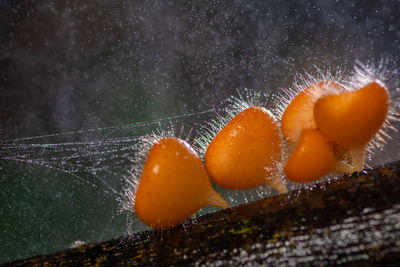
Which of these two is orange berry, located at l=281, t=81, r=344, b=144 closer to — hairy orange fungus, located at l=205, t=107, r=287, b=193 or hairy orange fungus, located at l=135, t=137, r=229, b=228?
hairy orange fungus, located at l=205, t=107, r=287, b=193

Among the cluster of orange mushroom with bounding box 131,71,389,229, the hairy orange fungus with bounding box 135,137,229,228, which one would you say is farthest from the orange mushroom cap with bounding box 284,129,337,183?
the hairy orange fungus with bounding box 135,137,229,228

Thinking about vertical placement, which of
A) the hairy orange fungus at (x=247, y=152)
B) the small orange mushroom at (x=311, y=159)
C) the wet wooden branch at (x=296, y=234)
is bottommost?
the wet wooden branch at (x=296, y=234)

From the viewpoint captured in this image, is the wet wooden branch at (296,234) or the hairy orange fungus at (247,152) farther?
the hairy orange fungus at (247,152)

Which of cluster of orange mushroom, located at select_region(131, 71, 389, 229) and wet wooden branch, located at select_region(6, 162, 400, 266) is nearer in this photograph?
wet wooden branch, located at select_region(6, 162, 400, 266)

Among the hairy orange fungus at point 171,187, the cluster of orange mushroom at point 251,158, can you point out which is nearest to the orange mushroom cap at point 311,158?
the cluster of orange mushroom at point 251,158

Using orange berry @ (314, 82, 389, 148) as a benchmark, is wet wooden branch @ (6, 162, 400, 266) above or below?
below

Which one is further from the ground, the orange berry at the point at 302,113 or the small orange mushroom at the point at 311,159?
the orange berry at the point at 302,113

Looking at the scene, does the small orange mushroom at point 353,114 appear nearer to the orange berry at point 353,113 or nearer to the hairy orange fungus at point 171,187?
the orange berry at point 353,113

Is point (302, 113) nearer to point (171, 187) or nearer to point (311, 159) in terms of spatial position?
point (311, 159)
